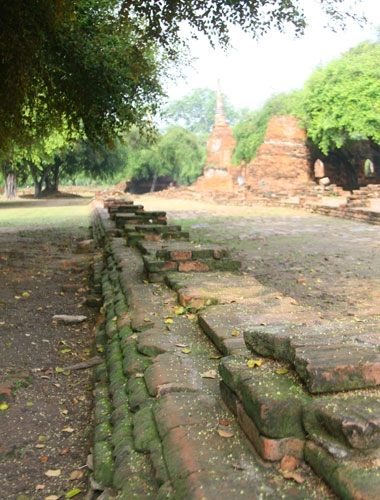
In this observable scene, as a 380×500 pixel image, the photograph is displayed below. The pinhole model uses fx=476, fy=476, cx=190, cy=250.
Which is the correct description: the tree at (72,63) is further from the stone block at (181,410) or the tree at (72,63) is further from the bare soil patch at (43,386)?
the stone block at (181,410)

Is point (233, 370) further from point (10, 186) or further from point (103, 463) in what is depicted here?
point (10, 186)

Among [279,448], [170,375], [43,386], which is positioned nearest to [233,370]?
[279,448]

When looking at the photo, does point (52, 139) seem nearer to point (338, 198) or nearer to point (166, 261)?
point (338, 198)

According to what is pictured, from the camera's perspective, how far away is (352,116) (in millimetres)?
20406

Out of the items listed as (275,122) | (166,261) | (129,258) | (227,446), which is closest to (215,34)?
(129,258)

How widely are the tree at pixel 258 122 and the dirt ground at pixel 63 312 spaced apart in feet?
54.3

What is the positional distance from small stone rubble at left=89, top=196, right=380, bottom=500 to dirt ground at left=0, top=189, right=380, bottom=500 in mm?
212

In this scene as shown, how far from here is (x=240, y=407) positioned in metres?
1.59

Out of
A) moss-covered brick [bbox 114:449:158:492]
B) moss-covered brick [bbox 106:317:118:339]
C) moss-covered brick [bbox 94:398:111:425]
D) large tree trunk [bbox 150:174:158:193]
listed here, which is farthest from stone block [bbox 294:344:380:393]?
large tree trunk [bbox 150:174:158:193]

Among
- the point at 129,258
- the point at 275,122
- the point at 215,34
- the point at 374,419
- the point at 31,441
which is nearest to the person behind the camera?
the point at 374,419

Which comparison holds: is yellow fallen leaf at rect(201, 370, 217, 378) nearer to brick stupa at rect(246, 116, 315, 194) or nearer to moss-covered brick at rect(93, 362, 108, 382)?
moss-covered brick at rect(93, 362, 108, 382)

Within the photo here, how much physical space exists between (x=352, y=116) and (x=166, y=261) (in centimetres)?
1896

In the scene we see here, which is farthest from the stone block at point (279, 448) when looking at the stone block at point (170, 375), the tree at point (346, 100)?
the tree at point (346, 100)

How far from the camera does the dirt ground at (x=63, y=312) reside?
80.0 inches
